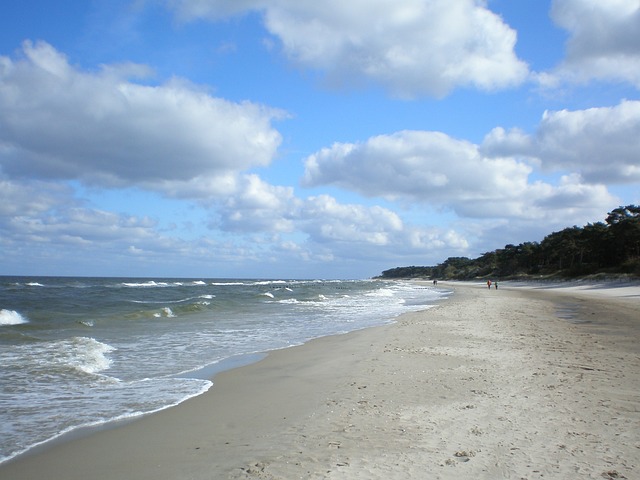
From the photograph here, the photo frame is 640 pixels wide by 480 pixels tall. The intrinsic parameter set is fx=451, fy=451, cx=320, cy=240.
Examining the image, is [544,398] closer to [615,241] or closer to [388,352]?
[388,352]

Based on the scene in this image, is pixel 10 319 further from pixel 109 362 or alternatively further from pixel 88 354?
pixel 109 362

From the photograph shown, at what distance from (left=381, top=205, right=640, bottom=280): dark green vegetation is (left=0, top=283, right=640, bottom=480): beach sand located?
5768 centimetres

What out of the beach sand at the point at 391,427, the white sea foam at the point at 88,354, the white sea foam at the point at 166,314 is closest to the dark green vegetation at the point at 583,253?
the white sea foam at the point at 166,314

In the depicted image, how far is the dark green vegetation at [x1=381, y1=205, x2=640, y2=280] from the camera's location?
68.2 meters

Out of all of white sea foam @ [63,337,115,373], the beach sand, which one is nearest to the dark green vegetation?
the beach sand

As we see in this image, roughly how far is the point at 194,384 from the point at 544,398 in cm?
643

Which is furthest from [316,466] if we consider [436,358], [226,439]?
[436,358]

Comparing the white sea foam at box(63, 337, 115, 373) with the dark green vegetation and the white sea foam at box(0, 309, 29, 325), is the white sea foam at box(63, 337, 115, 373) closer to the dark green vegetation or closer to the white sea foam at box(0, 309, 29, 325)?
the white sea foam at box(0, 309, 29, 325)

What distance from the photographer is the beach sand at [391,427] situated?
4.68 meters

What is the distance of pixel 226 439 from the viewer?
18.8ft

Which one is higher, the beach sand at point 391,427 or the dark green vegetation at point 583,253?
the dark green vegetation at point 583,253

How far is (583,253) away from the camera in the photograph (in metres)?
89.8

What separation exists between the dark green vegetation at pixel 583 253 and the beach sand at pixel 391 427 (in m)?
57.7

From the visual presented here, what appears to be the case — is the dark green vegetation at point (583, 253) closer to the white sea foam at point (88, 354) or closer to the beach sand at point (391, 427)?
the beach sand at point (391, 427)
